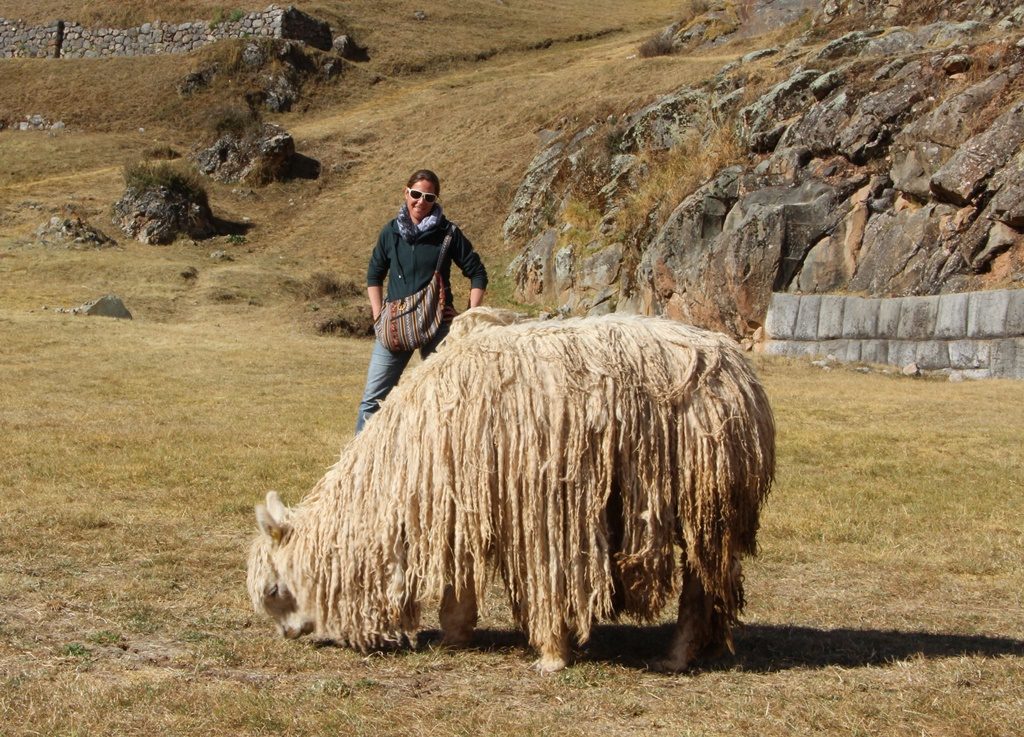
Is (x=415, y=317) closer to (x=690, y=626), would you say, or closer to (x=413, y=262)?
(x=413, y=262)

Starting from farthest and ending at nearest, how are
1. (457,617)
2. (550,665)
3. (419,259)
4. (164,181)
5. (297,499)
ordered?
(164,181)
(297,499)
(419,259)
(457,617)
(550,665)

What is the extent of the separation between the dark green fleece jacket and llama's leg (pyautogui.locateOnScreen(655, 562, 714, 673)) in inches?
119

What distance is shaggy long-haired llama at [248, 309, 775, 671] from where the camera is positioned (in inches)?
215

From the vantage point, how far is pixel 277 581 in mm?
5969

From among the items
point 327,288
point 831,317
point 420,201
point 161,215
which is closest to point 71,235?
point 161,215

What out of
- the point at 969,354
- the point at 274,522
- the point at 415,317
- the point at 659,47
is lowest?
the point at 969,354

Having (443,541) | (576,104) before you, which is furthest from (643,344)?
(576,104)

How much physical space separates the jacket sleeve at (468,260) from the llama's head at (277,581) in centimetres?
278

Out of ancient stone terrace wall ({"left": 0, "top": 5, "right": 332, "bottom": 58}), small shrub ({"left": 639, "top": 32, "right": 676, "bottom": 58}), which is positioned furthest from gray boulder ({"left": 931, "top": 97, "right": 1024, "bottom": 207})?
ancient stone terrace wall ({"left": 0, "top": 5, "right": 332, "bottom": 58})

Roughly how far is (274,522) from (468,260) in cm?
297

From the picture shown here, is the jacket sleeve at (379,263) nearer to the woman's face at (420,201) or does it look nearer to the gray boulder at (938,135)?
the woman's face at (420,201)

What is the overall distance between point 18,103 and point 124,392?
1536 inches

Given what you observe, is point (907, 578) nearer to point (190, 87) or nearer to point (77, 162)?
point (77, 162)

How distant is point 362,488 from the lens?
229 inches
